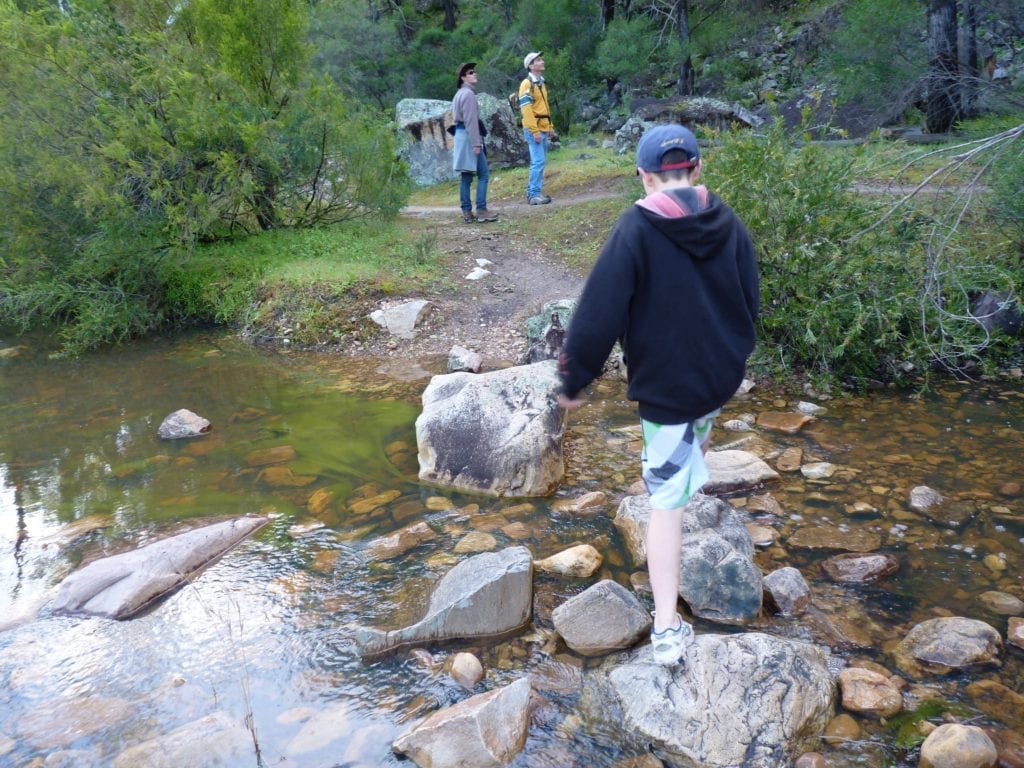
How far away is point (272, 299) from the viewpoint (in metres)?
8.06

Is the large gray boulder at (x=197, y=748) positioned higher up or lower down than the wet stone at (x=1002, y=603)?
higher up

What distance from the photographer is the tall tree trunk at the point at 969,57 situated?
891 cm

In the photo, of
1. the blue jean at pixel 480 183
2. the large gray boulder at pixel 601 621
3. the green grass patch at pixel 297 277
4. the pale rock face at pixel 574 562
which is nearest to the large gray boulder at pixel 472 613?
the large gray boulder at pixel 601 621

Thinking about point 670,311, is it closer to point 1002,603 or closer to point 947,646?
point 947,646

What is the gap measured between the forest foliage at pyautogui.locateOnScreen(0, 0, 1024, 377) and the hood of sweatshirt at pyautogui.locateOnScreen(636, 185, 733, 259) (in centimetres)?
333

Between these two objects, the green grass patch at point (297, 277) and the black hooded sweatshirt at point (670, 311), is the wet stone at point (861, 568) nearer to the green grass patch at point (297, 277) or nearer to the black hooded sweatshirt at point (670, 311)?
the black hooded sweatshirt at point (670, 311)

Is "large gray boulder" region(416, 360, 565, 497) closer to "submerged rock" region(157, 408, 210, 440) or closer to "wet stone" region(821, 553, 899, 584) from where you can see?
"wet stone" region(821, 553, 899, 584)

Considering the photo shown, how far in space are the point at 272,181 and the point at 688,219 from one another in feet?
24.2

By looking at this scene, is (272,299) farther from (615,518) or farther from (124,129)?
(615,518)

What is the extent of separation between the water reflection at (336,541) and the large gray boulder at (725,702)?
0.14m

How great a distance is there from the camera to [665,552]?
2.68 meters

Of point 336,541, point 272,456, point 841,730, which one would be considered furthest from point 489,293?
point 841,730

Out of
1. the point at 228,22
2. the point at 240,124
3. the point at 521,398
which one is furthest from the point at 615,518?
the point at 228,22

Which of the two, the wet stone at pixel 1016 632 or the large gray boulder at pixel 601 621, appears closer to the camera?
the wet stone at pixel 1016 632
